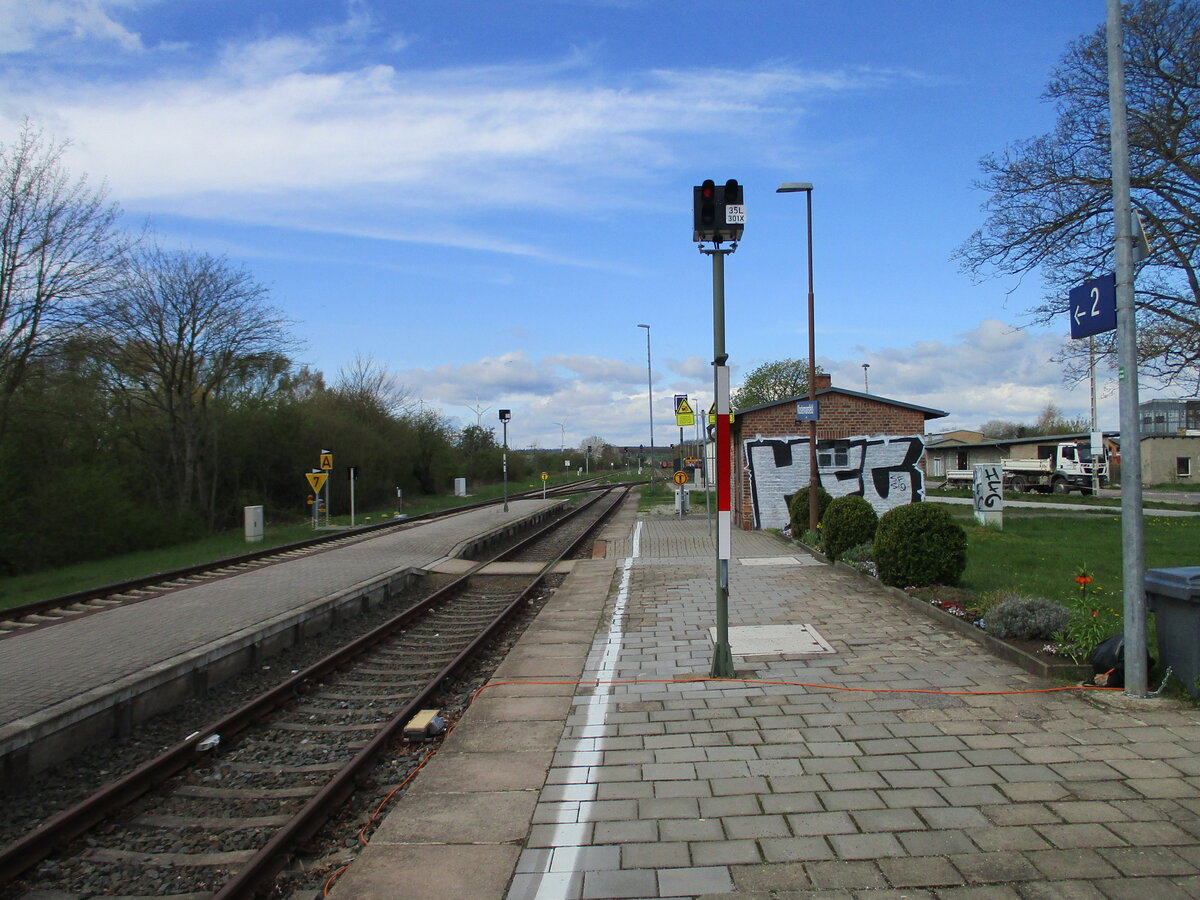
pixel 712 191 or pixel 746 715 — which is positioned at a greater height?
pixel 712 191

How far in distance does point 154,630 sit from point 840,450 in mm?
18684

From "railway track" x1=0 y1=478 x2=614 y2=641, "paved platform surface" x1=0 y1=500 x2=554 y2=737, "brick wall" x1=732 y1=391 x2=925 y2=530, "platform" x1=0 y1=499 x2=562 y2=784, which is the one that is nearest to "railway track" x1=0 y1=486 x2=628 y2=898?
"platform" x1=0 y1=499 x2=562 y2=784

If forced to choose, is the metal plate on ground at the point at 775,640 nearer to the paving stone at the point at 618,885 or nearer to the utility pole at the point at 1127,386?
the utility pole at the point at 1127,386

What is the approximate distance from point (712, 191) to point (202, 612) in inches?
315

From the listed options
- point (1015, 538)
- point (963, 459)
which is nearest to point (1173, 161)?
point (1015, 538)

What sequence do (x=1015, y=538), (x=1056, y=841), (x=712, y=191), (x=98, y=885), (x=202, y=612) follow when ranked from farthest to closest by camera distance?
(x=1015, y=538), (x=202, y=612), (x=712, y=191), (x=98, y=885), (x=1056, y=841)

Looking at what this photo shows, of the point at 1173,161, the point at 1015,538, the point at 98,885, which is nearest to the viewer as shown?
the point at 98,885

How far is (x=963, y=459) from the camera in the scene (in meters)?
60.0

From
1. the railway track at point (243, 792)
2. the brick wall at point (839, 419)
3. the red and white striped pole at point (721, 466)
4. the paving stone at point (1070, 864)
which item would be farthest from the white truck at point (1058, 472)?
the paving stone at point (1070, 864)

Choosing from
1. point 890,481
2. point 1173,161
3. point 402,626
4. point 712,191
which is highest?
point 1173,161

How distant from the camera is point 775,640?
27.0 ft

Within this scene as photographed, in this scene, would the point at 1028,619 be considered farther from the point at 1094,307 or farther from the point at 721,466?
the point at 721,466

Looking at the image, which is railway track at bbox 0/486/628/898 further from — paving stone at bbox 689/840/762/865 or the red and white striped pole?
the red and white striped pole

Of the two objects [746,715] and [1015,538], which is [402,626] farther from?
[1015,538]
